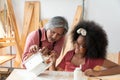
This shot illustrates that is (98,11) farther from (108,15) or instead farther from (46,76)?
(46,76)

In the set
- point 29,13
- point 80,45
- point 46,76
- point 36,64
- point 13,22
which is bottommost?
point 46,76

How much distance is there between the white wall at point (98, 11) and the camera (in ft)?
10.6

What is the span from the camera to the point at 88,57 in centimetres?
198

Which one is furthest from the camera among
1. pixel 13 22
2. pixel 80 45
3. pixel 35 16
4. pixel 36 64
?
pixel 35 16

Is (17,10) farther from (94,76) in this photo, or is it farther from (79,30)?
(94,76)

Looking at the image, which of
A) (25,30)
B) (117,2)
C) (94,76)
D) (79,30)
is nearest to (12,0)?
(25,30)

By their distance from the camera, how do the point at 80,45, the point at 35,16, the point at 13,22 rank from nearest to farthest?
the point at 80,45 → the point at 13,22 → the point at 35,16

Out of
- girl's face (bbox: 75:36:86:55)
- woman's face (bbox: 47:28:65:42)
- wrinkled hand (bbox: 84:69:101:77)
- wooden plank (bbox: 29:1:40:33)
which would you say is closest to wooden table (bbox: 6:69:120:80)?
wrinkled hand (bbox: 84:69:101:77)

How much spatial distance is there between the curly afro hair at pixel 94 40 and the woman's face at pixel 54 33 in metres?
0.13

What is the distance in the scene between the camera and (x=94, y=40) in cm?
192

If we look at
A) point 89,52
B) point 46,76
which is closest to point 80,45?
point 89,52

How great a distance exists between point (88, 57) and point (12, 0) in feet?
6.12

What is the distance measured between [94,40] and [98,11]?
1.43 metres

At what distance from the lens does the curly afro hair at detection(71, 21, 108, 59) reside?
190 centimetres
